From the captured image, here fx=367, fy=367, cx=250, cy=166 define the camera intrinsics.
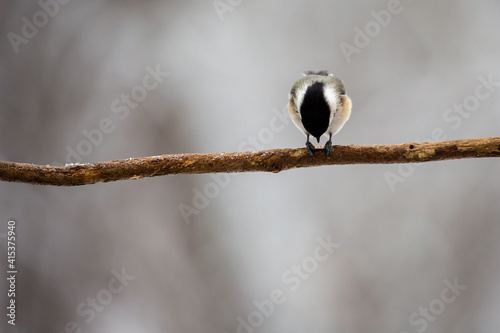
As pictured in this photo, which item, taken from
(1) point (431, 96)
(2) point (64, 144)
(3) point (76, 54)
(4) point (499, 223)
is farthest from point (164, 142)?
(4) point (499, 223)

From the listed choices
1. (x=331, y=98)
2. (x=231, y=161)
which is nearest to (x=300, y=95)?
(x=331, y=98)

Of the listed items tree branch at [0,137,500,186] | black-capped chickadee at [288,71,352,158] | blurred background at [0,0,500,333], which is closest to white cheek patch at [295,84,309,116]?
black-capped chickadee at [288,71,352,158]

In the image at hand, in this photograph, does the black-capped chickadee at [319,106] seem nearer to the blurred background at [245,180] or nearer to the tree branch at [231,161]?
the tree branch at [231,161]

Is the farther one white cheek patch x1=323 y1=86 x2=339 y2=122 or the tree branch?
white cheek patch x1=323 y1=86 x2=339 y2=122

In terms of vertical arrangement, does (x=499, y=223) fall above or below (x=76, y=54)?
below

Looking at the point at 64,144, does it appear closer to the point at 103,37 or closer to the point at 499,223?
the point at 103,37

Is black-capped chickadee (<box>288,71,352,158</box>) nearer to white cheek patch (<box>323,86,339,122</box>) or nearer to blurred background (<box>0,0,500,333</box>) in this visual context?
white cheek patch (<box>323,86,339,122</box>)

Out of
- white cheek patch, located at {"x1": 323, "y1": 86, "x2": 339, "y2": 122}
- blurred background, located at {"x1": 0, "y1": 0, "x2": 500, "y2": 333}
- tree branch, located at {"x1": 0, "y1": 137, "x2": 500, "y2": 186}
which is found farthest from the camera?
blurred background, located at {"x1": 0, "y1": 0, "x2": 500, "y2": 333}
